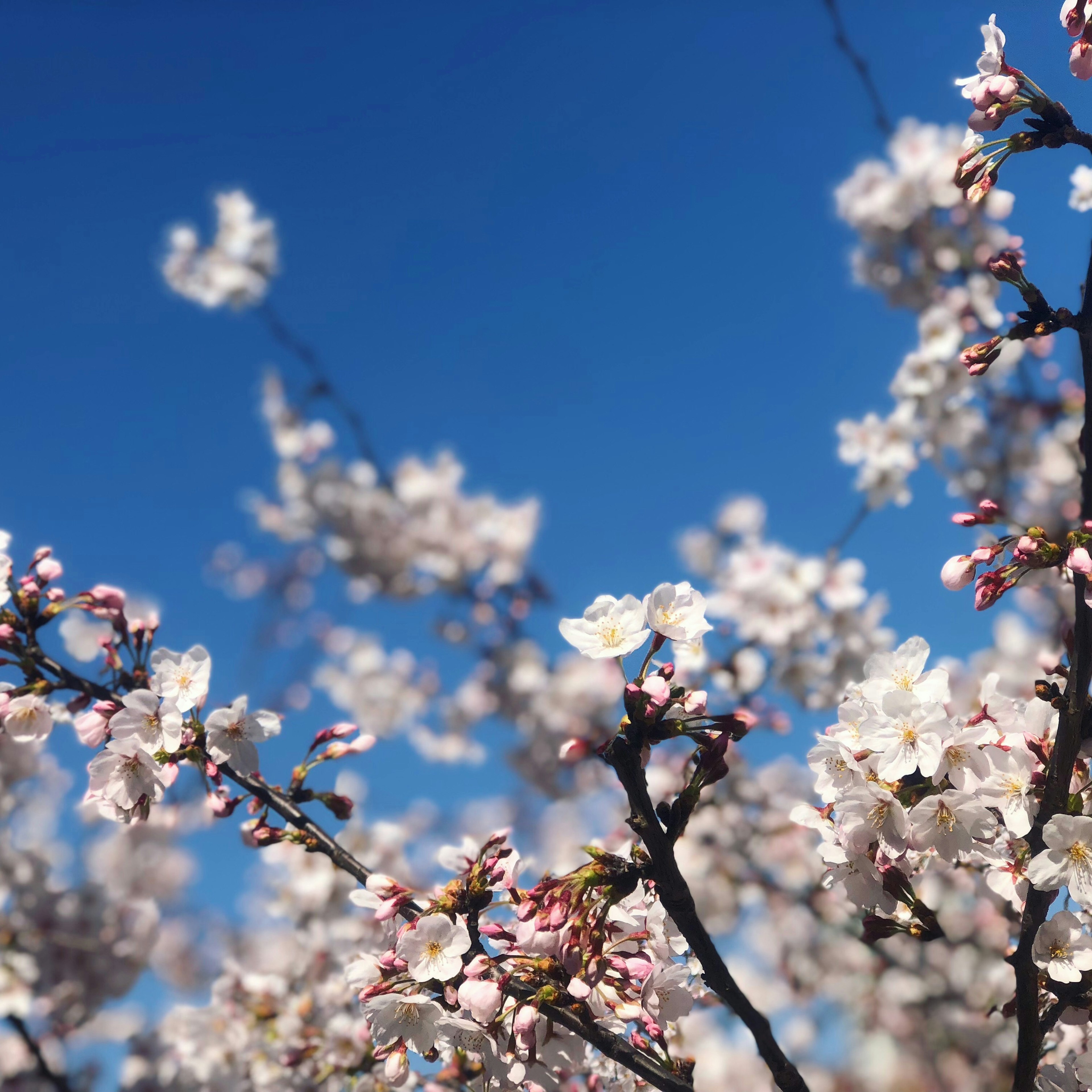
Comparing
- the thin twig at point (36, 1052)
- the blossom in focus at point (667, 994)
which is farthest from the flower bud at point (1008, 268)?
the thin twig at point (36, 1052)

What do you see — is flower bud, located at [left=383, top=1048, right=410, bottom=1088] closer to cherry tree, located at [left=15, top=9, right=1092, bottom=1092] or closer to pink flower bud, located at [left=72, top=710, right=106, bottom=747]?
cherry tree, located at [left=15, top=9, right=1092, bottom=1092]

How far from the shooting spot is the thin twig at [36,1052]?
3143 mm

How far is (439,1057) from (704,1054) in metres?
9.40

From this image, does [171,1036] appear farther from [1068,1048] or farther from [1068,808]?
[1068,808]

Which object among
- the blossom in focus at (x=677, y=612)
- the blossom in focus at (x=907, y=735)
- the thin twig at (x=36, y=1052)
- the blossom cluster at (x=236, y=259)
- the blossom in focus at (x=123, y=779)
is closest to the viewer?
the blossom in focus at (x=907, y=735)

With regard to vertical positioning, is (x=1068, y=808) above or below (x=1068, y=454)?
below

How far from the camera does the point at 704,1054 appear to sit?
966 cm

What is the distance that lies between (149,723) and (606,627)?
1.03 m

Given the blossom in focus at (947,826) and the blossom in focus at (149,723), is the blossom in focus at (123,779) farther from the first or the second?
the blossom in focus at (947,826)

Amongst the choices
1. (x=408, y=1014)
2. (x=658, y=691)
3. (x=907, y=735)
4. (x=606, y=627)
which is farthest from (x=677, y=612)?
(x=408, y=1014)

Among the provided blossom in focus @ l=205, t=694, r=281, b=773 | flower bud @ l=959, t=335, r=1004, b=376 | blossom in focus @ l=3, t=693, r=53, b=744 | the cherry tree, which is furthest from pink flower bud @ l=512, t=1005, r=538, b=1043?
flower bud @ l=959, t=335, r=1004, b=376

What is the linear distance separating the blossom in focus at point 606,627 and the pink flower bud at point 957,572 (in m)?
0.63

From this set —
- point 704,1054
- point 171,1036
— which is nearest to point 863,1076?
point 704,1054

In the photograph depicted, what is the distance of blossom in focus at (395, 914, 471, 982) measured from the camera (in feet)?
5.14
